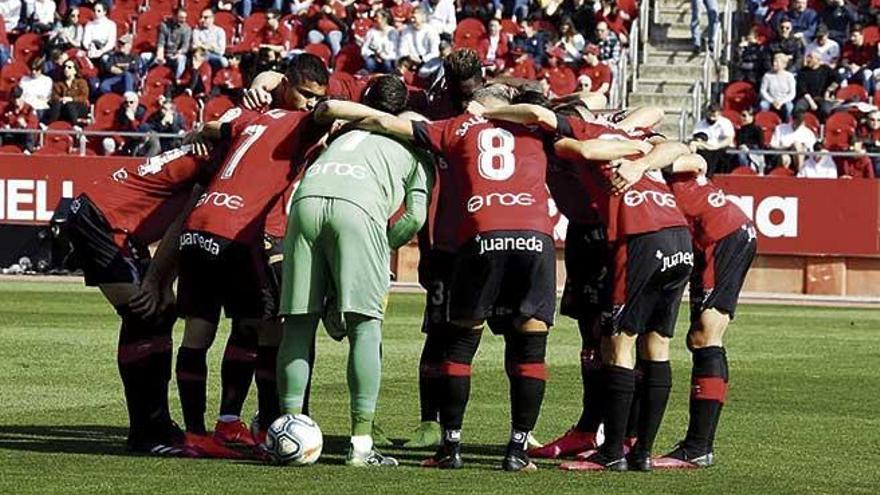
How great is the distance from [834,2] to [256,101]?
22315 mm

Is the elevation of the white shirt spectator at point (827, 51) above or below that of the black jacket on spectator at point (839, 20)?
below

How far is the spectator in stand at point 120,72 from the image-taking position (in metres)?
33.3

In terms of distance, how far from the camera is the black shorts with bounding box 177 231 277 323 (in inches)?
434

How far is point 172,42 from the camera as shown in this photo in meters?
34.3

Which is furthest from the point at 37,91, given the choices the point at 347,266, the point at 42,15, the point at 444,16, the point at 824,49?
the point at 347,266

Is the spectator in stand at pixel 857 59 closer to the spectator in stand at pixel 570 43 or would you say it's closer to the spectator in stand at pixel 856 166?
the spectator in stand at pixel 856 166

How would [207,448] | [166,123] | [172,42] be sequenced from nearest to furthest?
[207,448], [166,123], [172,42]

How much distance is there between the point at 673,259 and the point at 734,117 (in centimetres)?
2087

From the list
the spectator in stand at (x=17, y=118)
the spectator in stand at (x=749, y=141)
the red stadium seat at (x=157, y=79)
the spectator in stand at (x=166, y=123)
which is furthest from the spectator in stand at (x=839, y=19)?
the spectator in stand at (x=17, y=118)

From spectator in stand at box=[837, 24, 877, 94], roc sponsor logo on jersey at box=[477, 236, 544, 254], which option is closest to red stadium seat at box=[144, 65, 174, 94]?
spectator in stand at box=[837, 24, 877, 94]

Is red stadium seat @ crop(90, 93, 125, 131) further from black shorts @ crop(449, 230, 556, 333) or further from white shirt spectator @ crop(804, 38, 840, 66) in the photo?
black shorts @ crop(449, 230, 556, 333)

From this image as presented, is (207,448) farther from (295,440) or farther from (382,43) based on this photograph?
(382,43)

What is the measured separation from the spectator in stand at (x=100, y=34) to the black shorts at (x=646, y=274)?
2517 cm

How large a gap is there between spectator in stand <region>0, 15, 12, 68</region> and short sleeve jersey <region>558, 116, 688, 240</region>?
2540 centimetres
